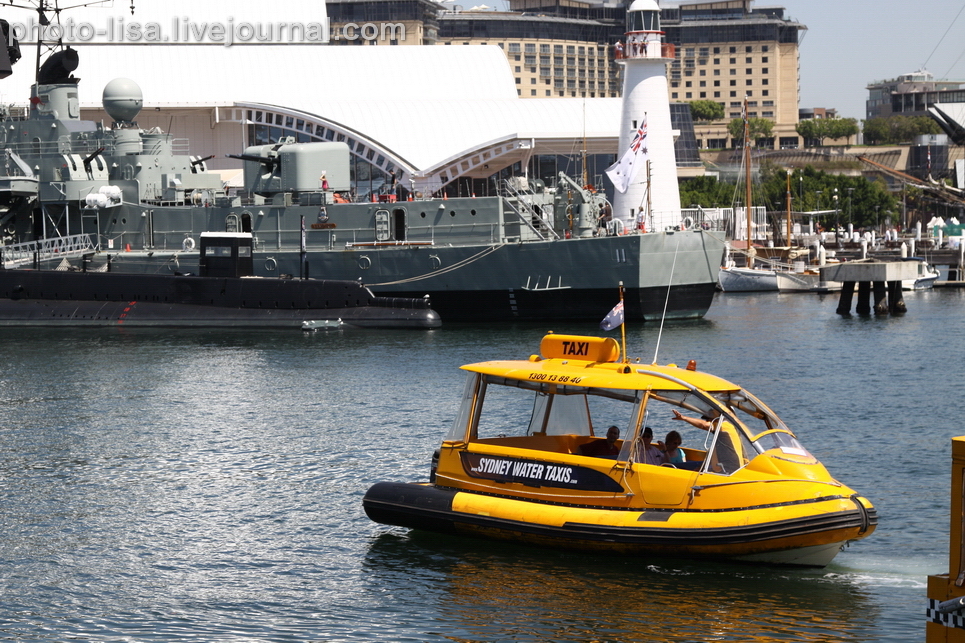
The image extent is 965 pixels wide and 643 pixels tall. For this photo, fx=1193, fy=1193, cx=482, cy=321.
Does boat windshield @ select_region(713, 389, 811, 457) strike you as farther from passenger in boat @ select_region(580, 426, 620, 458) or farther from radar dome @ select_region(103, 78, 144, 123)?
radar dome @ select_region(103, 78, 144, 123)

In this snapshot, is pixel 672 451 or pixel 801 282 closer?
pixel 672 451

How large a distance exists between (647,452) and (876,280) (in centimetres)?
4571

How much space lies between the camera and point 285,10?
106 m

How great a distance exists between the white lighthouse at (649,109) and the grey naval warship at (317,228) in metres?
14.6

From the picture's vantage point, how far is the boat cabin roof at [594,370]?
1683 cm

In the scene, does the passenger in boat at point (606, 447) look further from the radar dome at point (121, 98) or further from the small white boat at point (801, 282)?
the small white boat at point (801, 282)

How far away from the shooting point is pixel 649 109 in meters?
72.1

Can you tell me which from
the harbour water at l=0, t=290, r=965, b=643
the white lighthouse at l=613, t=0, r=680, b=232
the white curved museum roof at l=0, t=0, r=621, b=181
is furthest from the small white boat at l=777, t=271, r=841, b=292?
the harbour water at l=0, t=290, r=965, b=643

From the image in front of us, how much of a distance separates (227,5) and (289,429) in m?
83.4

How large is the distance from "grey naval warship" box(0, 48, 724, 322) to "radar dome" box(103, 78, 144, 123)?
0.08m

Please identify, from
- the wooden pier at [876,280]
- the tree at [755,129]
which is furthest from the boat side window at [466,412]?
the tree at [755,129]

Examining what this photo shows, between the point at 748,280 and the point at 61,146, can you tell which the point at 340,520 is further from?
the point at 748,280

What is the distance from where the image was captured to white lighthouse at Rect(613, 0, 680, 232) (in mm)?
71688

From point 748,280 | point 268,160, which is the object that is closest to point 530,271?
point 268,160
